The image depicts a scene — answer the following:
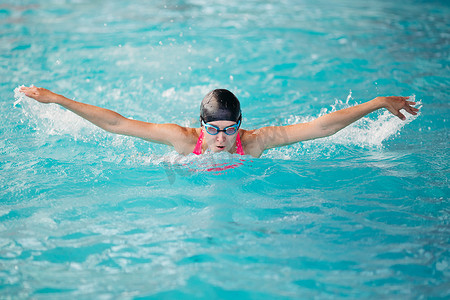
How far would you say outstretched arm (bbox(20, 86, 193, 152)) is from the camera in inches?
152

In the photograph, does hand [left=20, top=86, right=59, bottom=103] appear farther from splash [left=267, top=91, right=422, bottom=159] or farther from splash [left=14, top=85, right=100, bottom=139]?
splash [left=267, top=91, right=422, bottom=159]

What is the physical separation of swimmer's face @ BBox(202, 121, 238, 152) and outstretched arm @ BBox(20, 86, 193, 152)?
11.9 inches

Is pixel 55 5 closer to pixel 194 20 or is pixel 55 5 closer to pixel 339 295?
pixel 194 20

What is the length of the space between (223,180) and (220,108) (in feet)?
2.68

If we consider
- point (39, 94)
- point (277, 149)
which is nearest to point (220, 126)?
point (277, 149)

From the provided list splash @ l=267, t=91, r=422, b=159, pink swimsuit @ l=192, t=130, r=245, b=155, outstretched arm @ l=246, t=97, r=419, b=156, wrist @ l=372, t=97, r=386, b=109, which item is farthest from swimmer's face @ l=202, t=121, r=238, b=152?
wrist @ l=372, t=97, r=386, b=109

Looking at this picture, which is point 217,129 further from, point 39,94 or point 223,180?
point 39,94

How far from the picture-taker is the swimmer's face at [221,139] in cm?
411

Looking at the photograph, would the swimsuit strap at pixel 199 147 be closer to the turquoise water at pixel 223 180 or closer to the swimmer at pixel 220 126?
the swimmer at pixel 220 126

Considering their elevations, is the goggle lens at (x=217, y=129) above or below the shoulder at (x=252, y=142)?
above

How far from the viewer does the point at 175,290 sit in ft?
9.91

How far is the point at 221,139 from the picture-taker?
4.14m

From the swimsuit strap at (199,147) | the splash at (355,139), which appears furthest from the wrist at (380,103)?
the swimsuit strap at (199,147)

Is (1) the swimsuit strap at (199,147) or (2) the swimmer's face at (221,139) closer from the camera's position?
(2) the swimmer's face at (221,139)
